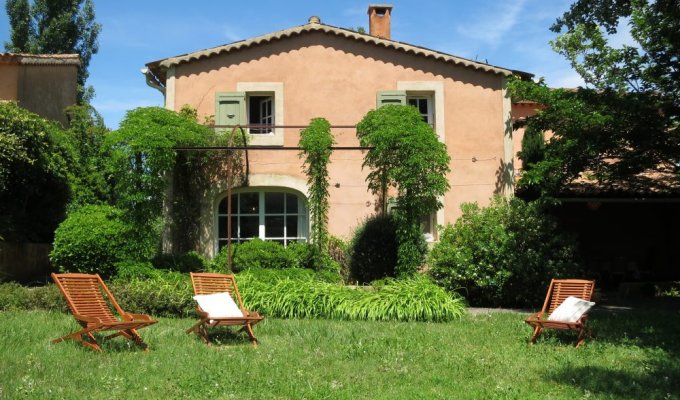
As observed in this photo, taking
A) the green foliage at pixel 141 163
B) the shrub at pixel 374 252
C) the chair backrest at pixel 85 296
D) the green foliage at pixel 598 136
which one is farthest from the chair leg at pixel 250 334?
the green foliage at pixel 598 136

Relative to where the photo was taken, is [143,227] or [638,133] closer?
[638,133]

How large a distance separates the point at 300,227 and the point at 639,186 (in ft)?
27.1

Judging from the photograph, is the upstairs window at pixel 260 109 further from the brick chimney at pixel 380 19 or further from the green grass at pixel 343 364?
the green grass at pixel 343 364

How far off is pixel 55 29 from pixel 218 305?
23.4 m

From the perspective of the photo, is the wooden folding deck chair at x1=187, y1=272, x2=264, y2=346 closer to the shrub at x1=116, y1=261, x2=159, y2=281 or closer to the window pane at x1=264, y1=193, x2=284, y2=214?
the shrub at x1=116, y1=261, x2=159, y2=281

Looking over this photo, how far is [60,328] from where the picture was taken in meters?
8.51

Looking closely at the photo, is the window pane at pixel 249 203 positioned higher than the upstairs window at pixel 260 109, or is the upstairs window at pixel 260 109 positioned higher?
the upstairs window at pixel 260 109

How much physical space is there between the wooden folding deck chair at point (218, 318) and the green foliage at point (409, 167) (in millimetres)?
4184

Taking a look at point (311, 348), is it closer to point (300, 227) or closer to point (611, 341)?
point (611, 341)

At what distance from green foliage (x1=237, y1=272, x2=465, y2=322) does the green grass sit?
2.81ft

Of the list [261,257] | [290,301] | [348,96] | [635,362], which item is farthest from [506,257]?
[348,96]

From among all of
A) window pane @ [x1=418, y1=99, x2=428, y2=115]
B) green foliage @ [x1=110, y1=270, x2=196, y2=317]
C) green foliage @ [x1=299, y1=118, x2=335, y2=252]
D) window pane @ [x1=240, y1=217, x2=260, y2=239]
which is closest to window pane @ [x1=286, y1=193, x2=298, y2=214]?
window pane @ [x1=240, y1=217, x2=260, y2=239]

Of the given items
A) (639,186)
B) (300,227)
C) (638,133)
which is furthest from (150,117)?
(639,186)

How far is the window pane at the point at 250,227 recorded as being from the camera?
14.9 m
